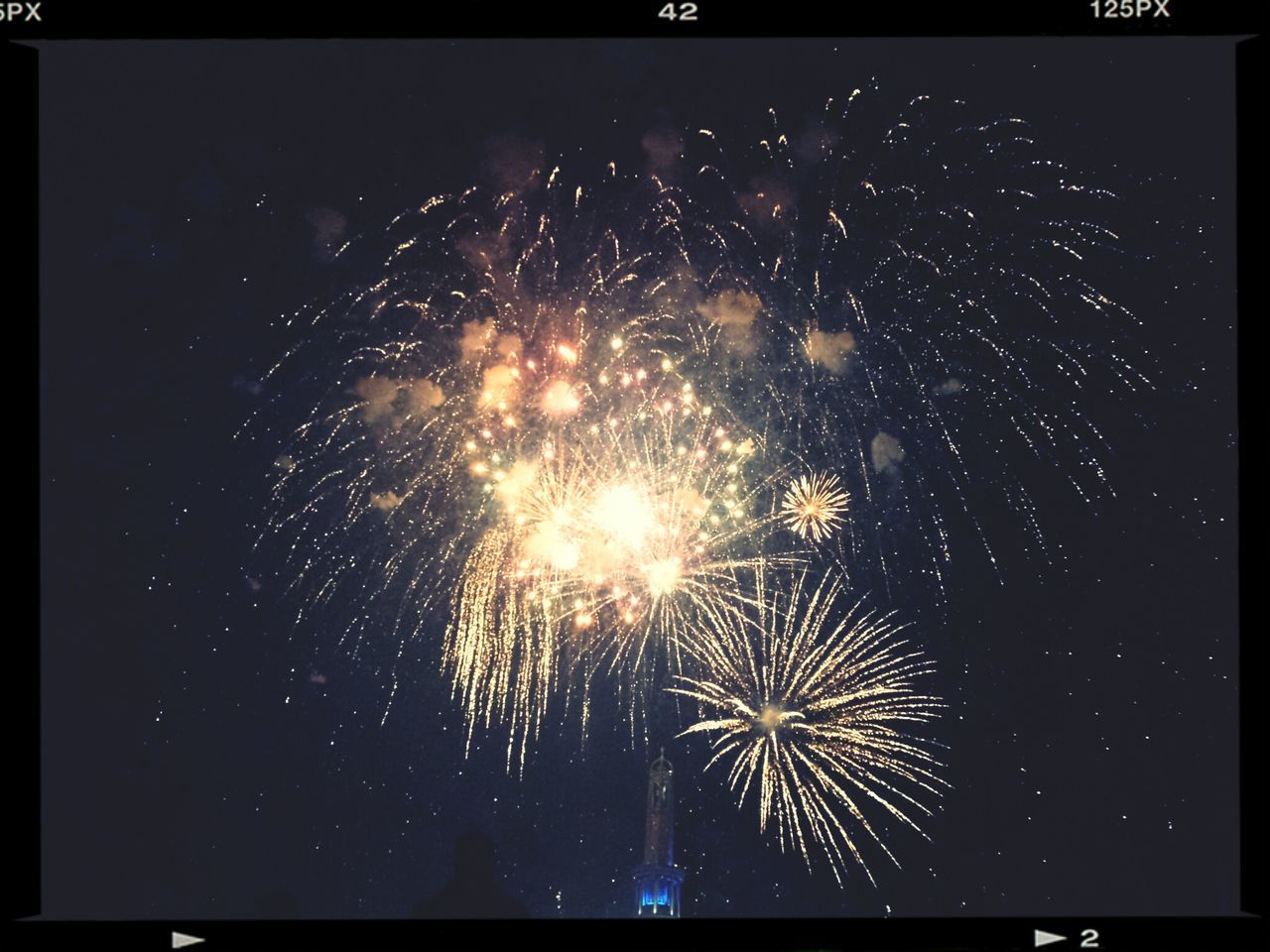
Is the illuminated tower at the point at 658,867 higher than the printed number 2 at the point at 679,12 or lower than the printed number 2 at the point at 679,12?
lower

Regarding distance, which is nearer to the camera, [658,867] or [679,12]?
[679,12]

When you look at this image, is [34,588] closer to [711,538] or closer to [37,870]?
[37,870]

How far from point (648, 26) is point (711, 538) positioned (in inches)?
382

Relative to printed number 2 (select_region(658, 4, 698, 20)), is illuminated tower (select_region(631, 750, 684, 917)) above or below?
below

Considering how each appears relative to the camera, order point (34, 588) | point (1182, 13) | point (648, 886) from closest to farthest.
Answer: point (1182, 13) → point (34, 588) → point (648, 886)

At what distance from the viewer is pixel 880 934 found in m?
10.4

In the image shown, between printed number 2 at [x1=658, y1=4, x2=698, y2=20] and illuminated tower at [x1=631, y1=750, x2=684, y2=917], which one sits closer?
printed number 2 at [x1=658, y1=4, x2=698, y2=20]

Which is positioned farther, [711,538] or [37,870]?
[711,538]

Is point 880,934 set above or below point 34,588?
below

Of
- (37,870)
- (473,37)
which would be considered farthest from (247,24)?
(37,870)

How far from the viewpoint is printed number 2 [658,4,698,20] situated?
10.2 meters

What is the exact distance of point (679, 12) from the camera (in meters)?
10.3

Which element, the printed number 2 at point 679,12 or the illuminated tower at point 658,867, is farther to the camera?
the illuminated tower at point 658,867

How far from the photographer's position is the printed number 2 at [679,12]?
10227 millimetres
